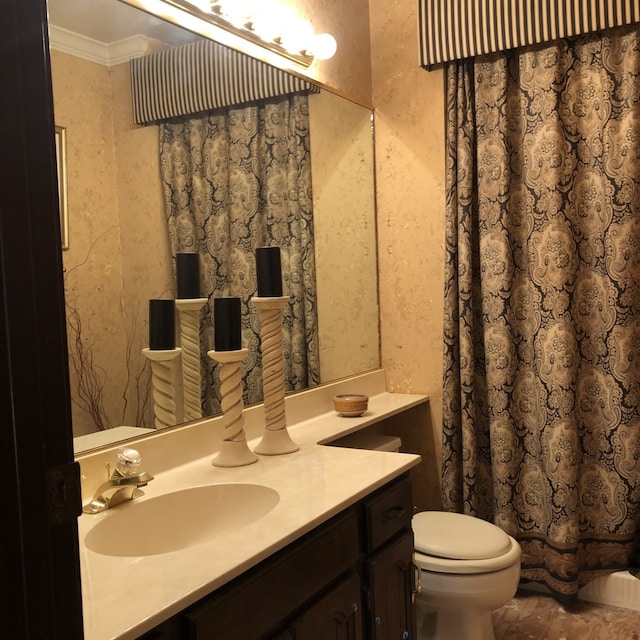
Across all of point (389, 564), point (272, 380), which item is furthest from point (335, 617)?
point (272, 380)

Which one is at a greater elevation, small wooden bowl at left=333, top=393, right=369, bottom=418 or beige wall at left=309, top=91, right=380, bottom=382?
beige wall at left=309, top=91, right=380, bottom=382

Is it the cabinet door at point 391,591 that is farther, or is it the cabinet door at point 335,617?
the cabinet door at point 391,591

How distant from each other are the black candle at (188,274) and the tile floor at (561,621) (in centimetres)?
154

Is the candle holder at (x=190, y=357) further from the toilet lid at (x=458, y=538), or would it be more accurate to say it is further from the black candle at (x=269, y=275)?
the toilet lid at (x=458, y=538)

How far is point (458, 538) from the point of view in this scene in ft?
6.44


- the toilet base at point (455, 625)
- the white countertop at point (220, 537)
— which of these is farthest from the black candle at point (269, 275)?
the toilet base at point (455, 625)

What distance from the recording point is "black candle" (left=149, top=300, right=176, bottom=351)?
5.36ft

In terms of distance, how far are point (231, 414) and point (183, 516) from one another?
0.92 feet

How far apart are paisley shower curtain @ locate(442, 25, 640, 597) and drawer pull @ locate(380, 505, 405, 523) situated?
940 millimetres

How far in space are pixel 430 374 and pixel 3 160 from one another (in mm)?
2293

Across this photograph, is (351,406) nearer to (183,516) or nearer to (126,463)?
(183,516)

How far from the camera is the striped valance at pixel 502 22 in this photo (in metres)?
2.19

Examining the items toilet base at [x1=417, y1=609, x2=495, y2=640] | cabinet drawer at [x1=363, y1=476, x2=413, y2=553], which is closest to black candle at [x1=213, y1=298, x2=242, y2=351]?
cabinet drawer at [x1=363, y1=476, x2=413, y2=553]

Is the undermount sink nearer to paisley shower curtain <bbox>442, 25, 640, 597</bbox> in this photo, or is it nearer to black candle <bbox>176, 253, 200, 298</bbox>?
black candle <bbox>176, 253, 200, 298</bbox>
